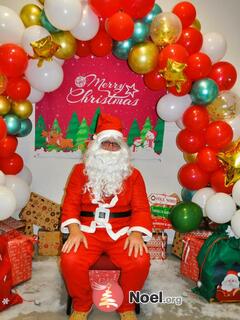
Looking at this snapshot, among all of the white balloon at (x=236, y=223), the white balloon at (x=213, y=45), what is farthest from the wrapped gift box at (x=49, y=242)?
the white balloon at (x=213, y=45)

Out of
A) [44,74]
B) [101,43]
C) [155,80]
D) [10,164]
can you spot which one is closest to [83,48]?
[101,43]

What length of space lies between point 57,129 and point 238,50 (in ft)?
6.17

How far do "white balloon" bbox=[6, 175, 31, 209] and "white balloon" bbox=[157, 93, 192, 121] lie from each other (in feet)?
4.29

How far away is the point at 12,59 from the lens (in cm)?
288

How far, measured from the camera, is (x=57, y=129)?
147 inches

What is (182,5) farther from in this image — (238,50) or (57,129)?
(57,129)

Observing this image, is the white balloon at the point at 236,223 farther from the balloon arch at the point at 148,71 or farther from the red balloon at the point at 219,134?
the red balloon at the point at 219,134

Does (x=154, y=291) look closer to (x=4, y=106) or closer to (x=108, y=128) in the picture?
(x=108, y=128)

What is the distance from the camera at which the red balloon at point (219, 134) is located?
317 centimetres

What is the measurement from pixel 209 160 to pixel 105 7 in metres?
1.43

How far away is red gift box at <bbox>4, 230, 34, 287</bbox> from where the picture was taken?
3010mm

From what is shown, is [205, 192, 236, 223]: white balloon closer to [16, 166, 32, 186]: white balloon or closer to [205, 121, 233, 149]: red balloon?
[205, 121, 233, 149]: red balloon

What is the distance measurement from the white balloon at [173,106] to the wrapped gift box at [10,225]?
154 centimetres

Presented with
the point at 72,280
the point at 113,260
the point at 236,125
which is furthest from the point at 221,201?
the point at 72,280
